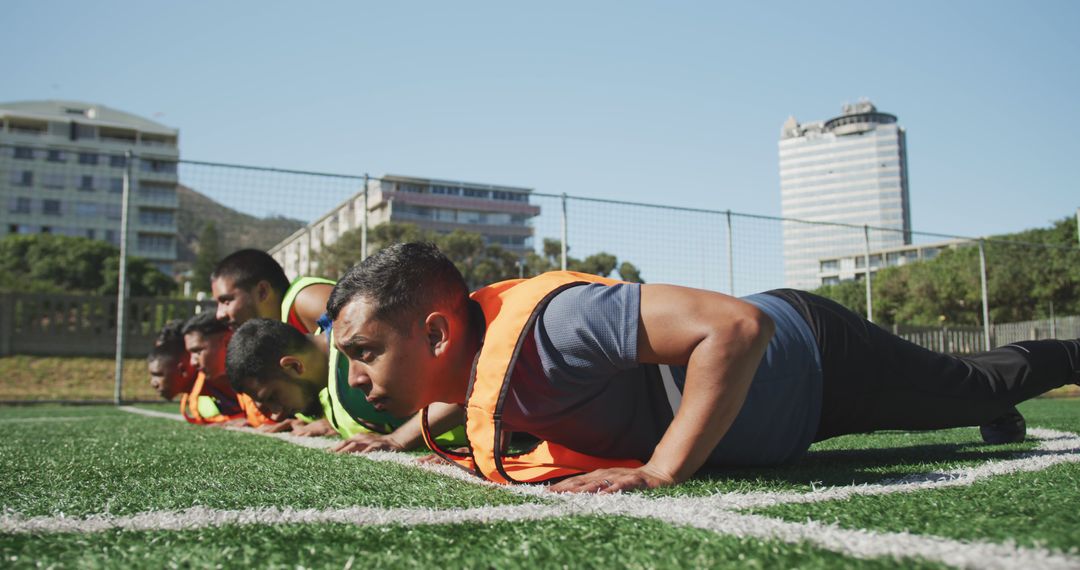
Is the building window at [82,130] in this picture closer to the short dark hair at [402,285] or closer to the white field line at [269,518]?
the short dark hair at [402,285]

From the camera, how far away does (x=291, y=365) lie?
4152 mm

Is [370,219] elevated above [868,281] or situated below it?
above

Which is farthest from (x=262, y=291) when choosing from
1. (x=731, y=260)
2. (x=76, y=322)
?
(x=76, y=322)

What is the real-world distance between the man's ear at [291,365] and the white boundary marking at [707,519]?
2.32 metres

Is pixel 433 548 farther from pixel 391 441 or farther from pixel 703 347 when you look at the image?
pixel 391 441

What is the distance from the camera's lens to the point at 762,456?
8.04 ft

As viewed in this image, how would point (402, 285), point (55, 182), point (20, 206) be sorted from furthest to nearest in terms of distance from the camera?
1. point (55, 182)
2. point (20, 206)
3. point (402, 285)

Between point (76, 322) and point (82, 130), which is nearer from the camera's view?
point (76, 322)

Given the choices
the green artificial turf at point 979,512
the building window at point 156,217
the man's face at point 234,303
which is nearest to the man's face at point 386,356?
the green artificial turf at point 979,512

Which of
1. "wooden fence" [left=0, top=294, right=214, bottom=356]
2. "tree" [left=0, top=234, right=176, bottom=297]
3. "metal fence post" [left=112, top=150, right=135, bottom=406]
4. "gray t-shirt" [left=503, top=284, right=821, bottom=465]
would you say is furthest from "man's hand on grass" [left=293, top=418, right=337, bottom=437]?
"tree" [left=0, top=234, right=176, bottom=297]

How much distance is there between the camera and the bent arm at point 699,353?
1.89 metres

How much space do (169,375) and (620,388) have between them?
18.4ft

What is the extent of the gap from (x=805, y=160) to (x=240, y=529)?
146 metres

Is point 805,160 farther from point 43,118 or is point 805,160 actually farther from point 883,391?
point 883,391
